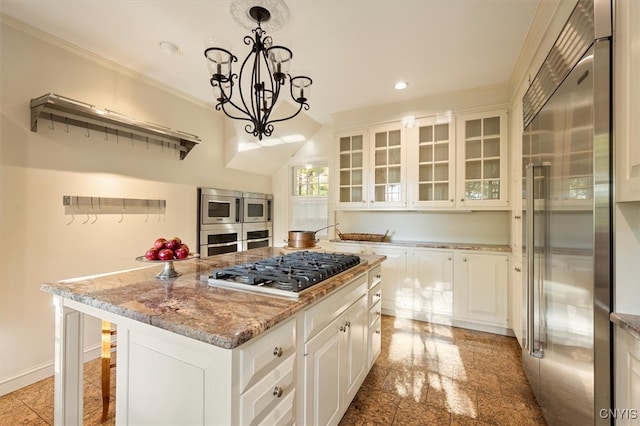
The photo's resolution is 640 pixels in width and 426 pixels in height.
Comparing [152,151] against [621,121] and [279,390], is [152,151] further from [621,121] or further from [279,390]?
[621,121]

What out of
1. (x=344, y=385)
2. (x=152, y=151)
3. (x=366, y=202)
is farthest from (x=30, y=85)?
(x=366, y=202)

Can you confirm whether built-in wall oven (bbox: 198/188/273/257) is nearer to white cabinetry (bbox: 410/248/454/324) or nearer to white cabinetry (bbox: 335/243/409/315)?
white cabinetry (bbox: 335/243/409/315)

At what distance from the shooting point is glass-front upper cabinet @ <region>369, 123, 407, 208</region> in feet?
11.8

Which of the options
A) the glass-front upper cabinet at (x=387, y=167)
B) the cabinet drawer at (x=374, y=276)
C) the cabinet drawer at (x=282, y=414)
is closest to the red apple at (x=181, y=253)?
the cabinet drawer at (x=282, y=414)

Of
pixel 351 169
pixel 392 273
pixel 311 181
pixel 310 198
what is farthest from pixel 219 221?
pixel 392 273

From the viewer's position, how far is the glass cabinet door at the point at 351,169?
3902mm

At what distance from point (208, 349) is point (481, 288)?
9.89 feet

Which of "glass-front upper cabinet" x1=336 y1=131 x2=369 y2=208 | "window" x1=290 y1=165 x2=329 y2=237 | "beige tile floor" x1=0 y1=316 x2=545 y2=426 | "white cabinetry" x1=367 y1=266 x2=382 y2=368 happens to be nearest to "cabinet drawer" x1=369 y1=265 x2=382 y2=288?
"white cabinetry" x1=367 y1=266 x2=382 y2=368

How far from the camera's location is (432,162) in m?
3.47

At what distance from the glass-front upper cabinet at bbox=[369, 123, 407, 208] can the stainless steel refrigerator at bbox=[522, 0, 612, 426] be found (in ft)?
5.93

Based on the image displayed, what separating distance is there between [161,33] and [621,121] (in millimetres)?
2822

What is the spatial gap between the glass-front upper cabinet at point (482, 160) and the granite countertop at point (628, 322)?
2.33 metres

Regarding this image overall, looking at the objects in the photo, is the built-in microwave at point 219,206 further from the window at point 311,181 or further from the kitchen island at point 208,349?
the kitchen island at point 208,349

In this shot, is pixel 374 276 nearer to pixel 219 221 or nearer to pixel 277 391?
pixel 277 391
